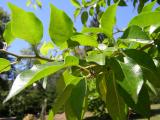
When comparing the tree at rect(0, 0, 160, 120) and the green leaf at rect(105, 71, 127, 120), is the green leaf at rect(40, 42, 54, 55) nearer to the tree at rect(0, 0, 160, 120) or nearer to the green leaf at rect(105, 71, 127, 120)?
the tree at rect(0, 0, 160, 120)

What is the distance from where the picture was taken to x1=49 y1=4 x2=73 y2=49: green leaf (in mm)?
845

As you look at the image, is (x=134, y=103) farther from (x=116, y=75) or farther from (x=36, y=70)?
(x=36, y=70)

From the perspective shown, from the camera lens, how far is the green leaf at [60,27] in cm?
85

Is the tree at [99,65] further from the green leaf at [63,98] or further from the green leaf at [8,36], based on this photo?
the green leaf at [8,36]

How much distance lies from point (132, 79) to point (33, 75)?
0.68 feet

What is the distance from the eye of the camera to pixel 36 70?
787mm

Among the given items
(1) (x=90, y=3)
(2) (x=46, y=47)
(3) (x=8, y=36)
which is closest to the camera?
(3) (x=8, y=36)

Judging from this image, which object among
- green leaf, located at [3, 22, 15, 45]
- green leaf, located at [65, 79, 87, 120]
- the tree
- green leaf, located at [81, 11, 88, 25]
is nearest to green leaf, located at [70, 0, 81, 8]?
green leaf, located at [81, 11, 88, 25]

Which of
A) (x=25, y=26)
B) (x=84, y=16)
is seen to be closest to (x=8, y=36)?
(x=25, y=26)

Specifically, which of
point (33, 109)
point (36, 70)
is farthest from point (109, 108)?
point (33, 109)

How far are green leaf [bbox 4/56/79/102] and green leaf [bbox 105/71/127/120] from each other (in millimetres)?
103

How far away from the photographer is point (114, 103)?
2.95 ft

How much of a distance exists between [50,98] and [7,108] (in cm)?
561

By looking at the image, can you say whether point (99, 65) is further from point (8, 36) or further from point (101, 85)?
point (8, 36)
